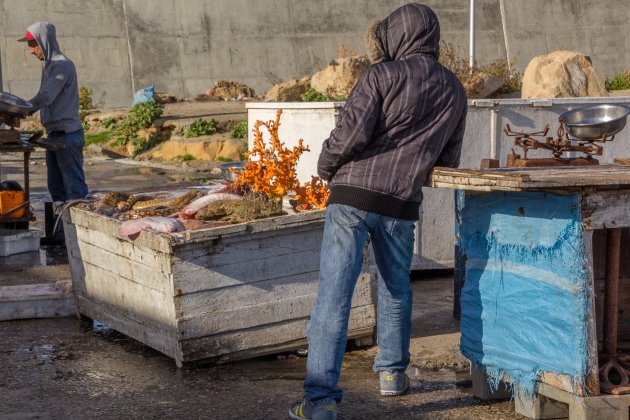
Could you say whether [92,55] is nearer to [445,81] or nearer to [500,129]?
[500,129]

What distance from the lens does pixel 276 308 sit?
19.1ft

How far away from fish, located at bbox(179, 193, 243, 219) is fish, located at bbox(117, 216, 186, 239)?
10.1 inches

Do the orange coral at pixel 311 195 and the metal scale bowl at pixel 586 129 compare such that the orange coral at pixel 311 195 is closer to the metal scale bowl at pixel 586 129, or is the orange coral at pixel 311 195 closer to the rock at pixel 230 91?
the metal scale bowl at pixel 586 129

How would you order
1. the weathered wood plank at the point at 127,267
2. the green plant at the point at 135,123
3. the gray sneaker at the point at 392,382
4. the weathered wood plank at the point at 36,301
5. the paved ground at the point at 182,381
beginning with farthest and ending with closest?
1. the green plant at the point at 135,123
2. the weathered wood plank at the point at 36,301
3. the weathered wood plank at the point at 127,267
4. the gray sneaker at the point at 392,382
5. the paved ground at the point at 182,381

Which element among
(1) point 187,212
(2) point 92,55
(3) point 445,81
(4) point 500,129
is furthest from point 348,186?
(2) point 92,55

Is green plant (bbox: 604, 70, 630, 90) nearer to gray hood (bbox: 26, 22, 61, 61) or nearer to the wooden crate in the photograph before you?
gray hood (bbox: 26, 22, 61, 61)

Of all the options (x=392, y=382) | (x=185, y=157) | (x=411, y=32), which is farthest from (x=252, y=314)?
(x=185, y=157)

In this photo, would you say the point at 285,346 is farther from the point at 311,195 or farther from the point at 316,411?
the point at 316,411

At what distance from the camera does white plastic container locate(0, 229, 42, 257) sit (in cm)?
895

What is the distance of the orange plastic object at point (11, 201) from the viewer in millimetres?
8945

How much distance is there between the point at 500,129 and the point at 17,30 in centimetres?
1747

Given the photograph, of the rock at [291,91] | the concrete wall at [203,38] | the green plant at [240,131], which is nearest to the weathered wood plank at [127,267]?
the green plant at [240,131]

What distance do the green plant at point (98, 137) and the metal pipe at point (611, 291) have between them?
1491cm

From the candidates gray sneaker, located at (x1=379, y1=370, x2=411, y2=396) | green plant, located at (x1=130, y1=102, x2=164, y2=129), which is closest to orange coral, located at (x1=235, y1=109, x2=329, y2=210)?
gray sneaker, located at (x1=379, y1=370, x2=411, y2=396)
